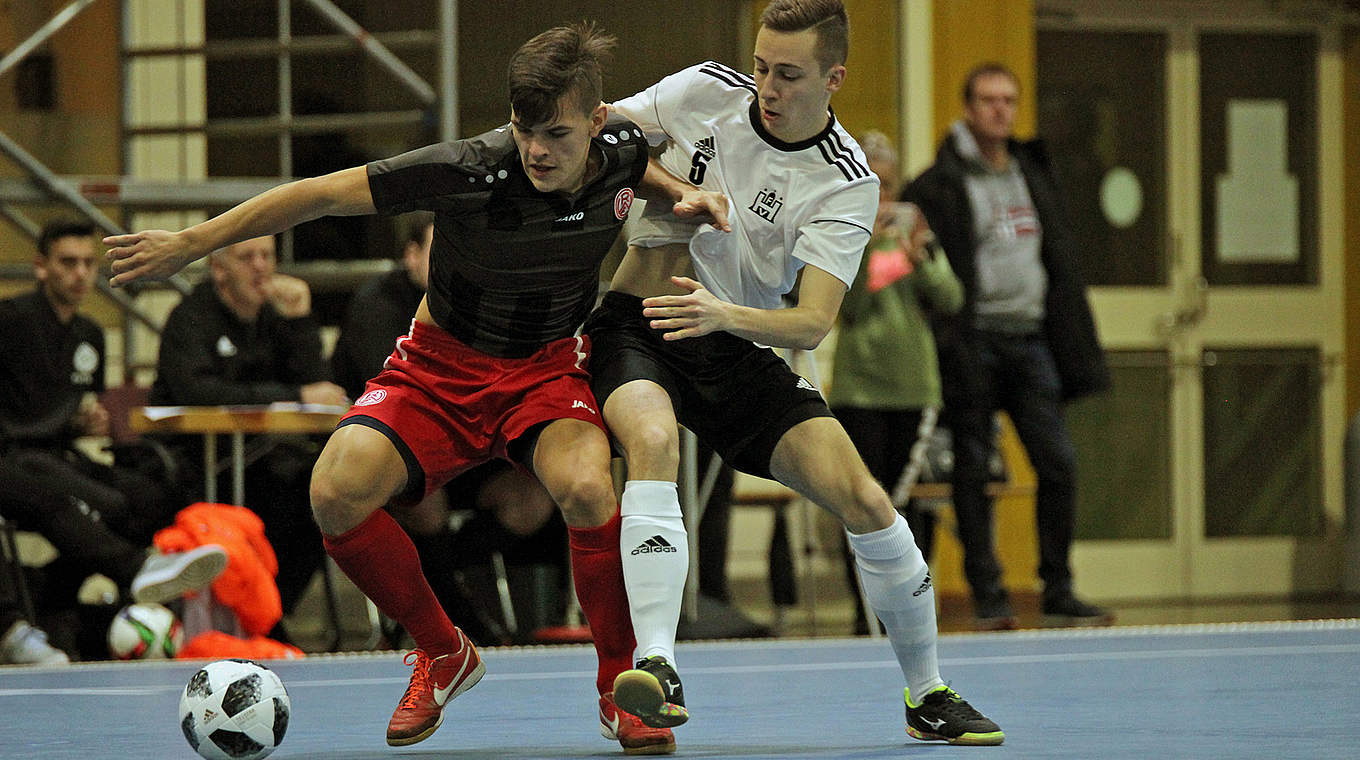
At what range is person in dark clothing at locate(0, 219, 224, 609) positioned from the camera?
20.4 ft

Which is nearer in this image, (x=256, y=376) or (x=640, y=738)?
(x=640, y=738)

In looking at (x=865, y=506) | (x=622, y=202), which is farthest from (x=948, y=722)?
(x=622, y=202)

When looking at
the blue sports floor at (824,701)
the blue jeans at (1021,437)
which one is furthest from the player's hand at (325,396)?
the blue jeans at (1021,437)

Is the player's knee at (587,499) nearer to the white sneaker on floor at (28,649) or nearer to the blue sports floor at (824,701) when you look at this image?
the blue sports floor at (824,701)

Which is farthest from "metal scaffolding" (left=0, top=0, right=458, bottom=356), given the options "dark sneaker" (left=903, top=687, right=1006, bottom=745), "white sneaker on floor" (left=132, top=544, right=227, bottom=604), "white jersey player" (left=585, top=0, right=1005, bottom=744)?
"dark sneaker" (left=903, top=687, right=1006, bottom=745)

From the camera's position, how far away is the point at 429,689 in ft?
12.2

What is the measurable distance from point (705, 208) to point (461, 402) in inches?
25.2

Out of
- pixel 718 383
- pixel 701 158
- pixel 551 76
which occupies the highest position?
pixel 551 76

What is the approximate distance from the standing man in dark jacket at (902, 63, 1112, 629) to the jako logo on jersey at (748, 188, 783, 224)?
3.14m

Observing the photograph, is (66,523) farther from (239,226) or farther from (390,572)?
(239,226)

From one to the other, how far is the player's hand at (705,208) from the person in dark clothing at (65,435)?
3.33 meters

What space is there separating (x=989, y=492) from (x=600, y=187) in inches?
144

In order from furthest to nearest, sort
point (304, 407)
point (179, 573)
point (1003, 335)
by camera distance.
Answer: point (1003, 335) < point (304, 407) < point (179, 573)

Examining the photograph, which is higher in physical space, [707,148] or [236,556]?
[707,148]
